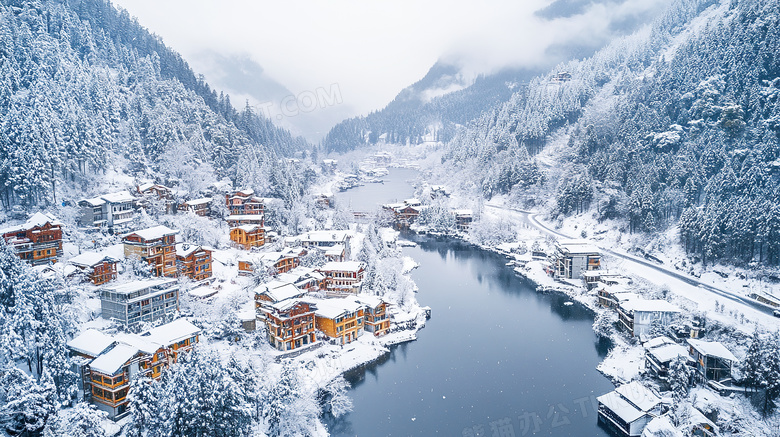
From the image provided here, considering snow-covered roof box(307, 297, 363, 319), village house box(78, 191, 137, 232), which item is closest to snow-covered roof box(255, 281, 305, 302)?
snow-covered roof box(307, 297, 363, 319)

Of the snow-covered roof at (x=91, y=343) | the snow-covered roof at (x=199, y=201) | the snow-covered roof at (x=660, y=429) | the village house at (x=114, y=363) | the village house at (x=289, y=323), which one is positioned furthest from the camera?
the snow-covered roof at (x=199, y=201)

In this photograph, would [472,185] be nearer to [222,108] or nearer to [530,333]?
[222,108]

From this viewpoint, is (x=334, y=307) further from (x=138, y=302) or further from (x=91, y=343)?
(x=91, y=343)

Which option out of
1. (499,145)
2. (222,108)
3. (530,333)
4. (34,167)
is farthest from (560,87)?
(34,167)

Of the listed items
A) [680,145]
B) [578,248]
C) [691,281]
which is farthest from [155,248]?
[680,145]

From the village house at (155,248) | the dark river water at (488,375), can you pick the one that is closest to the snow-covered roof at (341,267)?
the dark river water at (488,375)

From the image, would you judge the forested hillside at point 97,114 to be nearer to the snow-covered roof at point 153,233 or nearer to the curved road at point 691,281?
the snow-covered roof at point 153,233
